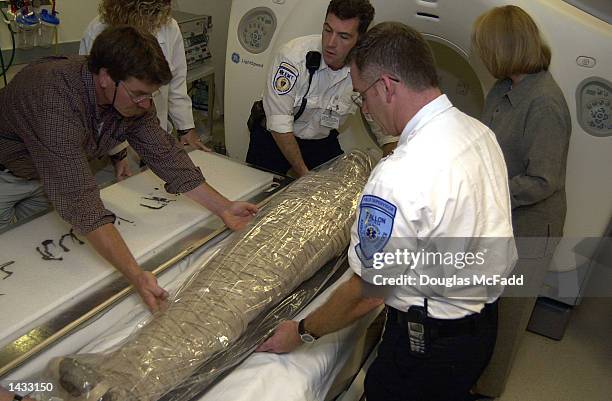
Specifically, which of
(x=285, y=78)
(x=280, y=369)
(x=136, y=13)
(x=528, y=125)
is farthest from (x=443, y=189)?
(x=136, y=13)

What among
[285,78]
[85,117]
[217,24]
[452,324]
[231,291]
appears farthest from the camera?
[217,24]

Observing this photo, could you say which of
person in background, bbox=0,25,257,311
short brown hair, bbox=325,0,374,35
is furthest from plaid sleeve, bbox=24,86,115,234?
short brown hair, bbox=325,0,374,35

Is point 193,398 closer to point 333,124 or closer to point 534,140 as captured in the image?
point 534,140

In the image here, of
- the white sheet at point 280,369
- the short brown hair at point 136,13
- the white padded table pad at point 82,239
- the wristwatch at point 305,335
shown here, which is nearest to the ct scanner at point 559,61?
the short brown hair at point 136,13

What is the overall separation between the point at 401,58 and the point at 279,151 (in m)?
1.21

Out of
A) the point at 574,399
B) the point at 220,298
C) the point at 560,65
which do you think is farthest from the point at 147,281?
the point at 574,399

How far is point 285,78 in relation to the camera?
1950mm

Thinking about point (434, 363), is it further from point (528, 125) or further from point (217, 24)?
point (217, 24)

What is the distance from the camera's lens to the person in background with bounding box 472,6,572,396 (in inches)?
58.9

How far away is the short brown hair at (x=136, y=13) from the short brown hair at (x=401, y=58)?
1134 millimetres

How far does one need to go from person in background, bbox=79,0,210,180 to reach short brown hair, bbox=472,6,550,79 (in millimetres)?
1144

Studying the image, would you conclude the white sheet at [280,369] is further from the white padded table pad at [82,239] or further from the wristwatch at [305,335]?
the white padded table pad at [82,239]

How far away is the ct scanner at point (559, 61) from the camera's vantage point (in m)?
1.80

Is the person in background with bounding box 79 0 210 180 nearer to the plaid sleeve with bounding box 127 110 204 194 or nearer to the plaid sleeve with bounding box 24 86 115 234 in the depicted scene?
the plaid sleeve with bounding box 127 110 204 194
